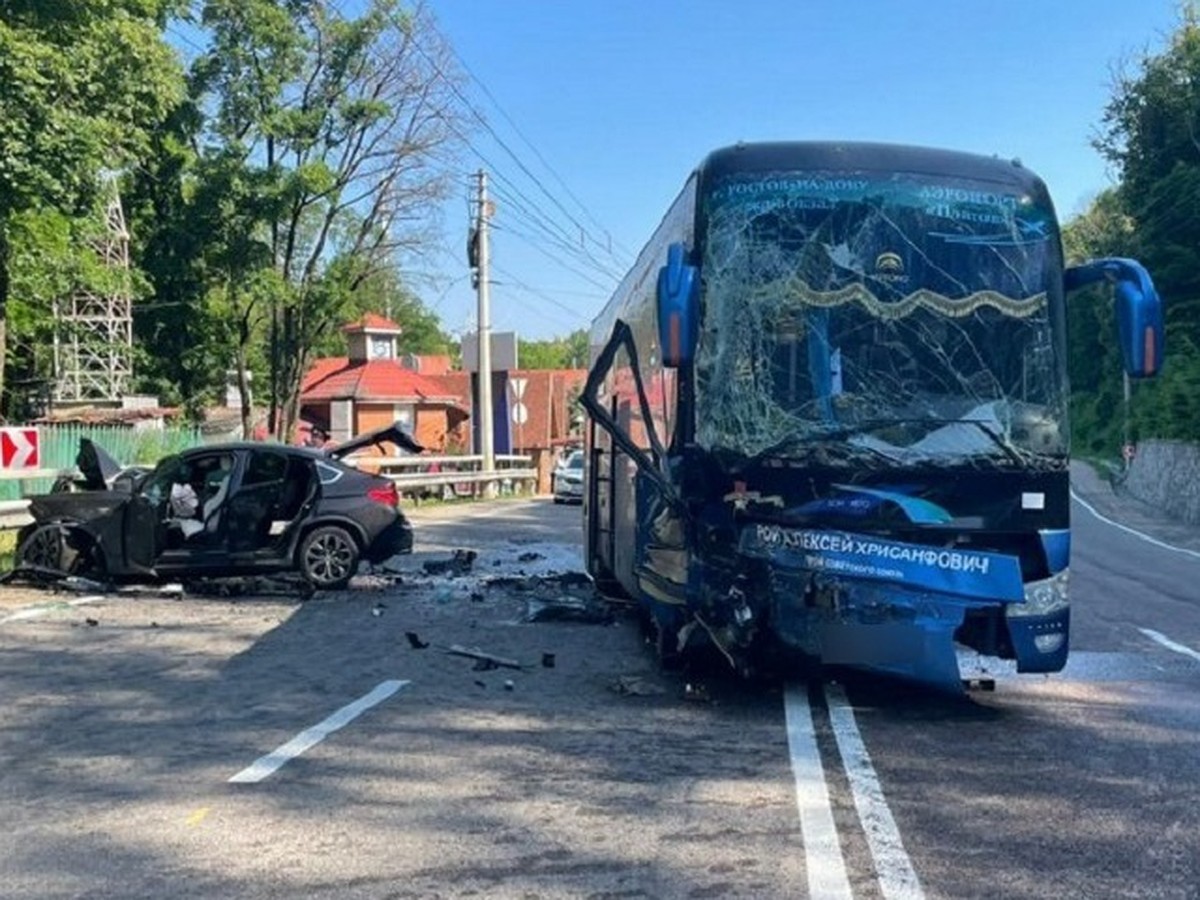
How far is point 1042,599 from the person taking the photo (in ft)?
24.9

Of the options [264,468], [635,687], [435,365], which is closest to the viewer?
[635,687]

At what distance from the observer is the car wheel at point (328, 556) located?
13.6 m

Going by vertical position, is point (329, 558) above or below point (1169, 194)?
below

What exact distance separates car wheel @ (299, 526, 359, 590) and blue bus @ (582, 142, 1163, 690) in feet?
21.4

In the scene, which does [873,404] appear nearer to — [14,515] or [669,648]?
[669,648]

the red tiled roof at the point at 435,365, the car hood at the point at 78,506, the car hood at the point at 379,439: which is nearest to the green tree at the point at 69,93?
the car hood at the point at 78,506

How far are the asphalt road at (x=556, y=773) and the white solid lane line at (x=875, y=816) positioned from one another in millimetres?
19

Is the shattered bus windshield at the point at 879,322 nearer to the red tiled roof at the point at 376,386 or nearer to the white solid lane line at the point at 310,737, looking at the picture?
the white solid lane line at the point at 310,737

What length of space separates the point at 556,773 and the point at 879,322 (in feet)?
10.7

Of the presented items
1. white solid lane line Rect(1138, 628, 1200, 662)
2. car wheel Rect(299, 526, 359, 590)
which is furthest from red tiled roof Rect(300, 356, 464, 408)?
white solid lane line Rect(1138, 628, 1200, 662)

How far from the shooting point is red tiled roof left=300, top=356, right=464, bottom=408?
192 ft

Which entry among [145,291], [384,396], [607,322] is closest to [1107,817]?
[607,322]

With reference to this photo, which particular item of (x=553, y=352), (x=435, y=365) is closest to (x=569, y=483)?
(x=435, y=365)

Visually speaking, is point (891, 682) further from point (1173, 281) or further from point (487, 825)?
point (1173, 281)
